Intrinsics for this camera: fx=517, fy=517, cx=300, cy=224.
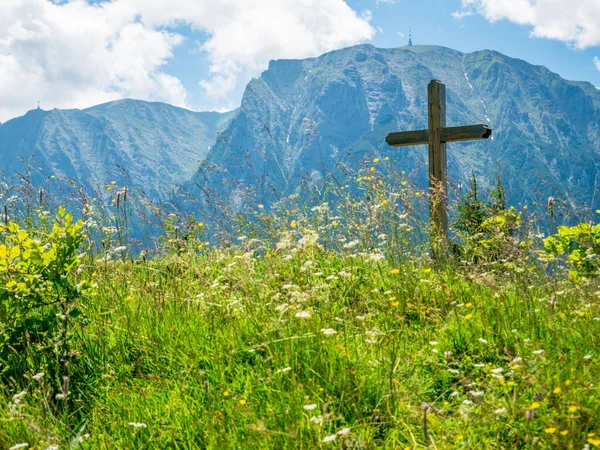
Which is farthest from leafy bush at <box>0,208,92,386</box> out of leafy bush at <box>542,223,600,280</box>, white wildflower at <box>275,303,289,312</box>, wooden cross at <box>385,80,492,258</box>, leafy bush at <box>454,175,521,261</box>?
wooden cross at <box>385,80,492,258</box>

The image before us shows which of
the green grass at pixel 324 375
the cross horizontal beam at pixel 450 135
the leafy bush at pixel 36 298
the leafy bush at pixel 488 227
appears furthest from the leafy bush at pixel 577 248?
the leafy bush at pixel 36 298

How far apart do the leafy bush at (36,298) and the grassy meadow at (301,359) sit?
0.01 m

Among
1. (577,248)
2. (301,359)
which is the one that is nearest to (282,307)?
(301,359)

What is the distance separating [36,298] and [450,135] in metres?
6.66

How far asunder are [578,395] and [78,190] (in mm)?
5683

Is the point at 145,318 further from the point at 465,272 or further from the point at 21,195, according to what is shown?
the point at 21,195

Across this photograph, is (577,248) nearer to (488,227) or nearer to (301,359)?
(488,227)

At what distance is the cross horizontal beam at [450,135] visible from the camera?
8.08 metres

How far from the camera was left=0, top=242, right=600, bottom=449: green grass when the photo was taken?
2.50 m

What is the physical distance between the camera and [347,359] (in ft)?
9.96

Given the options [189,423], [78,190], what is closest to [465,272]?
[189,423]

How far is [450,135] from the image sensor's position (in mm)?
8391

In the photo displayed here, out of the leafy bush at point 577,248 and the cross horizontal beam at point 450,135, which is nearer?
the leafy bush at point 577,248

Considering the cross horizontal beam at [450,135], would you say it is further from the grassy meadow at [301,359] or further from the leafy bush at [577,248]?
the leafy bush at [577,248]
